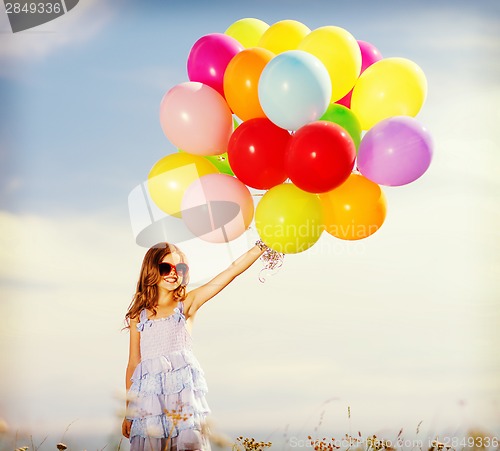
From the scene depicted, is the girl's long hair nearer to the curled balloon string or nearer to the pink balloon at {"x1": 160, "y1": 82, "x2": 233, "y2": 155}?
the curled balloon string

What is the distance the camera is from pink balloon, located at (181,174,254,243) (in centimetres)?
232

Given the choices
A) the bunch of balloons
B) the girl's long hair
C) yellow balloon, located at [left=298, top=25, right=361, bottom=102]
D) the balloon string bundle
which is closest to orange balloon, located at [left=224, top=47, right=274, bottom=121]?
the bunch of balloons

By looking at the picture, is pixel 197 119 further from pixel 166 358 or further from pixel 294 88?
pixel 166 358

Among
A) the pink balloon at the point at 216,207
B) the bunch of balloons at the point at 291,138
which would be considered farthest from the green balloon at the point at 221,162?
the pink balloon at the point at 216,207

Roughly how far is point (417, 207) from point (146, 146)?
1.16 m

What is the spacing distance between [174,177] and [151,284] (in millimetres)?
386

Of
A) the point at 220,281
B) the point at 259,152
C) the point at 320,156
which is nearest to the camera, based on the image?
the point at 320,156

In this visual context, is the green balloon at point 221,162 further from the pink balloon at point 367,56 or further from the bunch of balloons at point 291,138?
the pink balloon at point 367,56

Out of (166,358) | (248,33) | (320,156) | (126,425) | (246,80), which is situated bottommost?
(126,425)


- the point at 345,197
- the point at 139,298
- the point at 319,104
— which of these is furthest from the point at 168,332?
the point at 319,104

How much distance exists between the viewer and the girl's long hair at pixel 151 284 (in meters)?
2.50

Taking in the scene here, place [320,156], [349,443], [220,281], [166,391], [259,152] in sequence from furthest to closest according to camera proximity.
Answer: [349,443]
[220,281]
[166,391]
[259,152]
[320,156]

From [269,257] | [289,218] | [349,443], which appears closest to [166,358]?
[269,257]

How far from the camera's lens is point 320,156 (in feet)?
7.02
